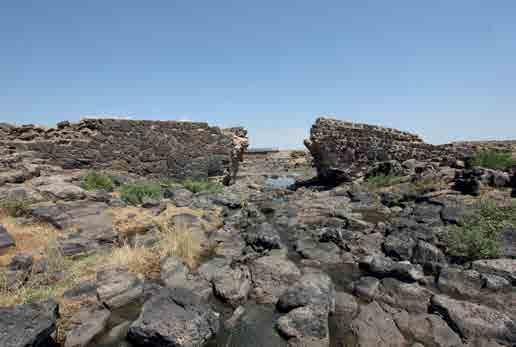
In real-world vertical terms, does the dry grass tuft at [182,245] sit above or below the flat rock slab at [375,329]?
above

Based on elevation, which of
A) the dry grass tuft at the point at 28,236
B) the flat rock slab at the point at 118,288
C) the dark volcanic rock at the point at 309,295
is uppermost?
the dry grass tuft at the point at 28,236

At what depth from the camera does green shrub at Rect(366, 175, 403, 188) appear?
535 inches

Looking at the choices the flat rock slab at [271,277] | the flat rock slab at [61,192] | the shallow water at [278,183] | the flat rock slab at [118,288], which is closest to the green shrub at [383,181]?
the shallow water at [278,183]

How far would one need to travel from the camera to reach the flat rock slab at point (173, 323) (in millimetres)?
3072

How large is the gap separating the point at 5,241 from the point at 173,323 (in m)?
3.93

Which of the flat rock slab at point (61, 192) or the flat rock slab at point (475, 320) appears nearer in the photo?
the flat rock slab at point (475, 320)

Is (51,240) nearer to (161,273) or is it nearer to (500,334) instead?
(161,273)

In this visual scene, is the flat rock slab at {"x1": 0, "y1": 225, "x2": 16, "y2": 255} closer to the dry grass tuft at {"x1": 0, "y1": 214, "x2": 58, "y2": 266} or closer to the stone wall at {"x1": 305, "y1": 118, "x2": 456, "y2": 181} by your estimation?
the dry grass tuft at {"x1": 0, "y1": 214, "x2": 58, "y2": 266}

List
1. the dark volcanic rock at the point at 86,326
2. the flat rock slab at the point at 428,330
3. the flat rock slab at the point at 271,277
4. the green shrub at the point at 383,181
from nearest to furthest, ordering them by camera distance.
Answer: the dark volcanic rock at the point at 86,326 → the flat rock slab at the point at 428,330 → the flat rock slab at the point at 271,277 → the green shrub at the point at 383,181

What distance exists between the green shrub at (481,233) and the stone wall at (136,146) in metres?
11.6

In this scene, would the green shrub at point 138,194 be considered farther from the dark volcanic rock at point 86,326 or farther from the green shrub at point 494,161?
the green shrub at point 494,161

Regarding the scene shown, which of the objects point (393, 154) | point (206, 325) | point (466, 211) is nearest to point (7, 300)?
point (206, 325)

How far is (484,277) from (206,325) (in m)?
4.67

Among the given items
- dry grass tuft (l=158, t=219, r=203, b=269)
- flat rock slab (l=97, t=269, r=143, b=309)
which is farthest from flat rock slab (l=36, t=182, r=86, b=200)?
flat rock slab (l=97, t=269, r=143, b=309)
